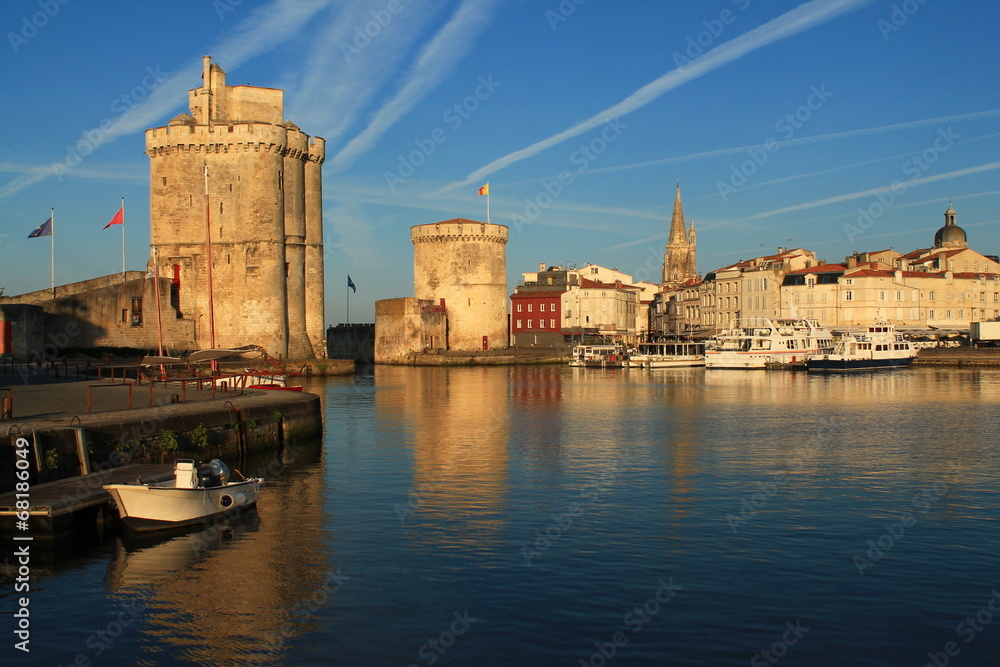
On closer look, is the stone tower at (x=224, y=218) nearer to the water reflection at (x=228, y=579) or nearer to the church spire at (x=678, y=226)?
the water reflection at (x=228, y=579)

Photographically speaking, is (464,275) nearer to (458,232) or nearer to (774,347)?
(458,232)

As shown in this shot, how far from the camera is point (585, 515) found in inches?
558

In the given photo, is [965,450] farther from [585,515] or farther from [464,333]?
[464,333]

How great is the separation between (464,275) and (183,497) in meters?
52.8

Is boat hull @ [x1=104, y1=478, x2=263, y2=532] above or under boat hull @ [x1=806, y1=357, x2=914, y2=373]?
under

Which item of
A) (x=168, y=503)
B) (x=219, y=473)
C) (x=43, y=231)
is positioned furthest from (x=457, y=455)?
(x=43, y=231)

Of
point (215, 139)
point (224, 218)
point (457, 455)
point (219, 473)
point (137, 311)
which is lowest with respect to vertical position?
point (457, 455)

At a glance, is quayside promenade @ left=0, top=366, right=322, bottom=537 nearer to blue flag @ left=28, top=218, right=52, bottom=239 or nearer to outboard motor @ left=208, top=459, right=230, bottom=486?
outboard motor @ left=208, top=459, right=230, bottom=486

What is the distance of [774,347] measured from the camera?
56.8 m

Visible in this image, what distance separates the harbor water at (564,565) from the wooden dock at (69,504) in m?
0.44

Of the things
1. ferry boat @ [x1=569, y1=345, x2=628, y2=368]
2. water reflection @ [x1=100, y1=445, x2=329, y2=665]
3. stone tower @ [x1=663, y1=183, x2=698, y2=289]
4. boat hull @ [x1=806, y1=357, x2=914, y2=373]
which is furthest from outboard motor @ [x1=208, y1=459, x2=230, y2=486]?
stone tower @ [x1=663, y1=183, x2=698, y2=289]

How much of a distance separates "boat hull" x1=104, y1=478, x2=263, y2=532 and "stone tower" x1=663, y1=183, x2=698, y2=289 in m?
106

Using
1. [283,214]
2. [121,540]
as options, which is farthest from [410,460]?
[283,214]

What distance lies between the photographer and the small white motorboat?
1255 cm
